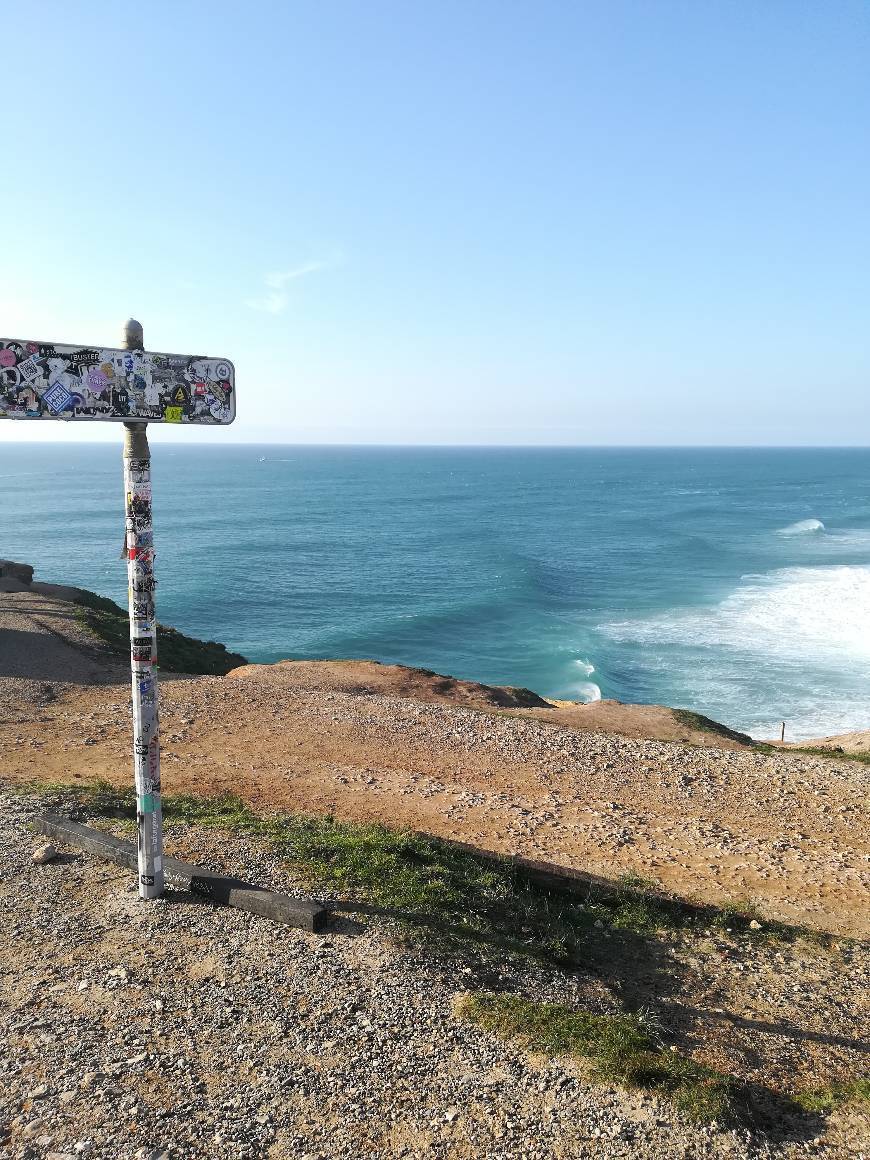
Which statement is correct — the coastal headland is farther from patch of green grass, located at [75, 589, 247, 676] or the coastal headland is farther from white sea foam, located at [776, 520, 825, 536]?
white sea foam, located at [776, 520, 825, 536]

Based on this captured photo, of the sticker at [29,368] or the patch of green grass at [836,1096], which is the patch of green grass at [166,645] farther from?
the patch of green grass at [836,1096]

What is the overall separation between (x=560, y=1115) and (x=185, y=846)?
226 inches

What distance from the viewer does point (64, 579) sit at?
57.3 m

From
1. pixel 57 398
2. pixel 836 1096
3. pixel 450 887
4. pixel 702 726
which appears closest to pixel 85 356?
pixel 57 398

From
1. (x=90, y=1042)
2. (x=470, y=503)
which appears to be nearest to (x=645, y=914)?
(x=90, y=1042)

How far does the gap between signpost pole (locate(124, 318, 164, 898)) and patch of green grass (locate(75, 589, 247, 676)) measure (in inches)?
632

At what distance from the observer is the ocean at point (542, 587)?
37.7 meters

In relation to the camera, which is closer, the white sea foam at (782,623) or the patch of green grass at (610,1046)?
the patch of green grass at (610,1046)

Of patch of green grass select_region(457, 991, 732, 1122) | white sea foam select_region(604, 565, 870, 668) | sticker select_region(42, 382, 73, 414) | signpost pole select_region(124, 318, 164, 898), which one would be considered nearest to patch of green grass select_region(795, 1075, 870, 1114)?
patch of green grass select_region(457, 991, 732, 1122)

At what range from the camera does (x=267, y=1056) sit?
6172 mm

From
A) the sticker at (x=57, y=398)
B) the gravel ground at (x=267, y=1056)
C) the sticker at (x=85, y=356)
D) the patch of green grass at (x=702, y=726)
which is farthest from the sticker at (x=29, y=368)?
the patch of green grass at (x=702, y=726)

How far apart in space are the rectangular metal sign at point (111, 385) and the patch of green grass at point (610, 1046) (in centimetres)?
562

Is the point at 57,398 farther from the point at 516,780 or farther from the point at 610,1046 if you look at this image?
the point at 516,780

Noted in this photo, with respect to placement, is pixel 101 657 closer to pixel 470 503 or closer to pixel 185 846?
pixel 185 846
